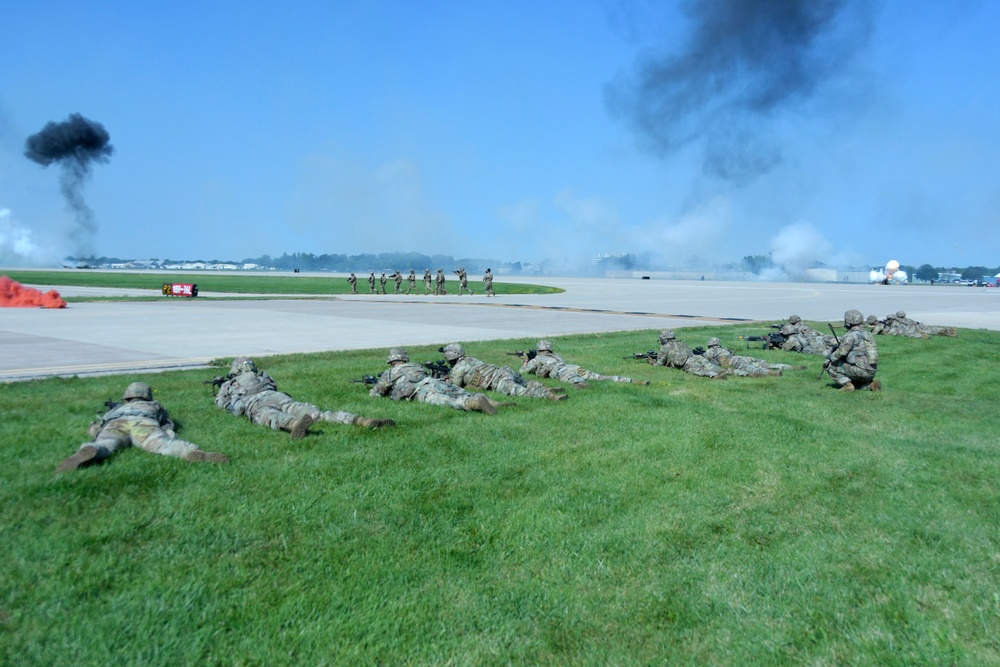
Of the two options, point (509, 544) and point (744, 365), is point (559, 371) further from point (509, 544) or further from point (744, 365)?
point (509, 544)

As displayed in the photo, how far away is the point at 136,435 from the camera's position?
828cm

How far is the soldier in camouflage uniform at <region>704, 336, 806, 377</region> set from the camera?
14.9 m

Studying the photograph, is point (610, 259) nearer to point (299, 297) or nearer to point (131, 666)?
point (299, 297)

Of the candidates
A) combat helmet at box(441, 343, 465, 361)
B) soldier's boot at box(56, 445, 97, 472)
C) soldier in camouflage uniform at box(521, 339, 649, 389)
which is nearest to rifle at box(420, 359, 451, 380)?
combat helmet at box(441, 343, 465, 361)

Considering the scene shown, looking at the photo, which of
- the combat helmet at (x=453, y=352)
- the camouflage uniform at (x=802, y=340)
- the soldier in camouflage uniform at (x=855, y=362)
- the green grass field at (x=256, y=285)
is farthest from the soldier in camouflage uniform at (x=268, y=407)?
the green grass field at (x=256, y=285)

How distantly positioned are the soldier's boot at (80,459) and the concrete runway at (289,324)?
7307 millimetres

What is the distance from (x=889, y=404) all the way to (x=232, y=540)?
34.1 ft

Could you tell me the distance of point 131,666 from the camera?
422cm

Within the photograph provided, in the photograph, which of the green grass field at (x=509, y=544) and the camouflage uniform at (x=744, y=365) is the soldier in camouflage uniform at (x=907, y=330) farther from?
the green grass field at (x=509, y=544)

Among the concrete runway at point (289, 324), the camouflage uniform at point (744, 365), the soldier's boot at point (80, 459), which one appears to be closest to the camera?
the soldier's boot at point (80, 459)

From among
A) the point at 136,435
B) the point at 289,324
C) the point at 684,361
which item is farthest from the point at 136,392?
the point at 289,324

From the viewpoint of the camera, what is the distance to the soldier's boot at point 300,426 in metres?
8.85

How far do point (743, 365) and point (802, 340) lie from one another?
4.80 meters

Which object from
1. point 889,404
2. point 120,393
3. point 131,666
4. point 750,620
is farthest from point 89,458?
point 889,404
